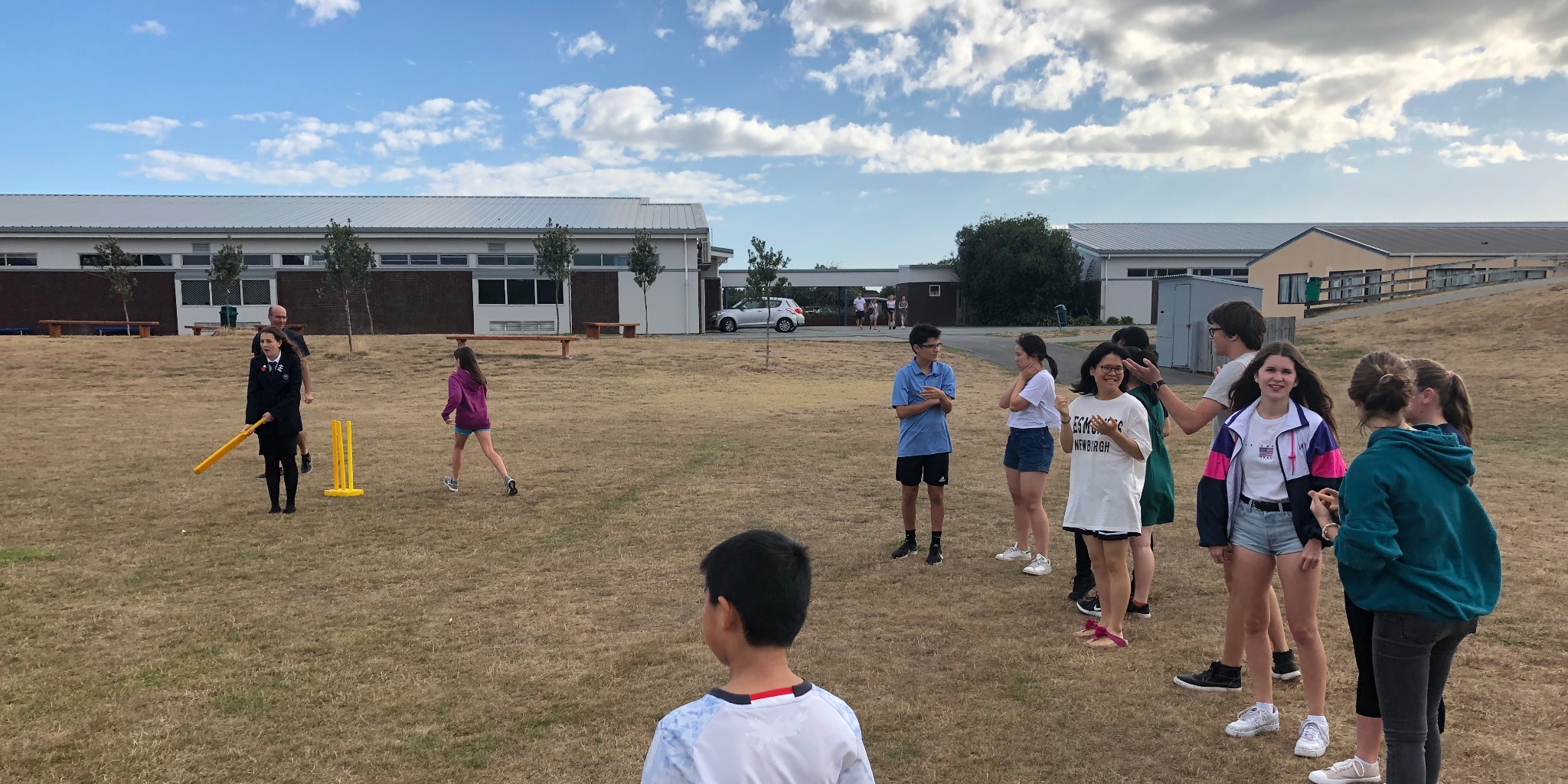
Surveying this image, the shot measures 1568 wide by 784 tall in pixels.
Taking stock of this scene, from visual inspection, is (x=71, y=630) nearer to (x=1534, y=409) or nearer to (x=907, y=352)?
(x=1534, y=409)

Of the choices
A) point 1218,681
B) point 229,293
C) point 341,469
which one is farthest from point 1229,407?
point 229,293

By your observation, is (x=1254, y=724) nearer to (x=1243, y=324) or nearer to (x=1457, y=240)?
(x=1243, y=324)

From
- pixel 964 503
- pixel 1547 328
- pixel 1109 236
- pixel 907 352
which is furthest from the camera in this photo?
pixel 1109 236

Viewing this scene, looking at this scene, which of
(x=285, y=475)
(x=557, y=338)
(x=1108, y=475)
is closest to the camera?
(x=1108, y=475)

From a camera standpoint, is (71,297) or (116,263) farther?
(71,297)

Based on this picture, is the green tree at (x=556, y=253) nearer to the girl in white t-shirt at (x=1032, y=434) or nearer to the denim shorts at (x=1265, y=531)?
the girl in white t-shirt at (x=1032, y=434)

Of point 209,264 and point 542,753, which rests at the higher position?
point 209,264

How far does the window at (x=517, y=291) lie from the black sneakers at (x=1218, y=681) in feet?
110

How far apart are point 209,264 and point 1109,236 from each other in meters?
43.2

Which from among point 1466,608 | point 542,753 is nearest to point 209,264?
point 542,753

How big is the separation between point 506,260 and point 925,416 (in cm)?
3277

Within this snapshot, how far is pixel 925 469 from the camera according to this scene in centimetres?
677

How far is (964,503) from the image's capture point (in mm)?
9094

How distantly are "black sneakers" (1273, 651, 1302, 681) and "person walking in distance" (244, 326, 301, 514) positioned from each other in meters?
7.98
